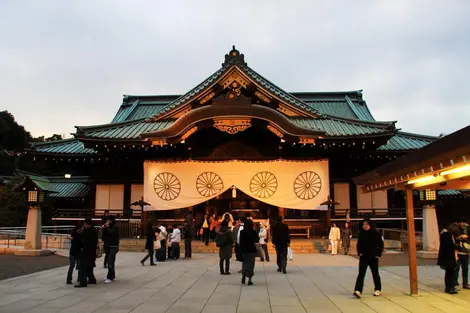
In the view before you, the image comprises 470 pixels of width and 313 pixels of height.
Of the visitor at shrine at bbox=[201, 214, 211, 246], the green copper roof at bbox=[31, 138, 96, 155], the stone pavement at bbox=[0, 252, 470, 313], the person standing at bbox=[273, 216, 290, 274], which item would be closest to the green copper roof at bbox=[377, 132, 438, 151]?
the stone pavement at bbox=[0, 252, 470, 313]

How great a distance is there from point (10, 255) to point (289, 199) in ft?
40.6

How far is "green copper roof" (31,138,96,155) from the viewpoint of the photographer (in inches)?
862

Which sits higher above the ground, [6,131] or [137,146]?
[6,131]

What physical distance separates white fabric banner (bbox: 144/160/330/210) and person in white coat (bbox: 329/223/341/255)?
8.21 ft

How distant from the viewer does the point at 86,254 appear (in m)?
10.1

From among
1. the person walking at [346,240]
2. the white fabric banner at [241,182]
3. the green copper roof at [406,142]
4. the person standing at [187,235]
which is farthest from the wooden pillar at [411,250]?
the green copper roof at [406,142]

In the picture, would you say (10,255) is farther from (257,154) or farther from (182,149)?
(257,154)

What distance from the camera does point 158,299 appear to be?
8484mm

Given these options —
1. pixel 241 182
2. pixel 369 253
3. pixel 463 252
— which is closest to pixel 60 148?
pixel 241 182

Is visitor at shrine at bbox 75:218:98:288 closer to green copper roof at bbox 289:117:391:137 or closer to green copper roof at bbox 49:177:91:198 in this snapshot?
green copper roof at bbox 289:117:391:137

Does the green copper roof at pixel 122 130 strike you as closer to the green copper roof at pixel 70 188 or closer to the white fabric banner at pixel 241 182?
the white fabric banner at pixel 241 182

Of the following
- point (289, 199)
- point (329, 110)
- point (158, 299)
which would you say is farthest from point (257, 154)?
point (158, 299)

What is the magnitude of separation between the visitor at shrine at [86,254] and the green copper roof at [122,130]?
32.6ft

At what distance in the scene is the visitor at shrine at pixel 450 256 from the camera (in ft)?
29.3
